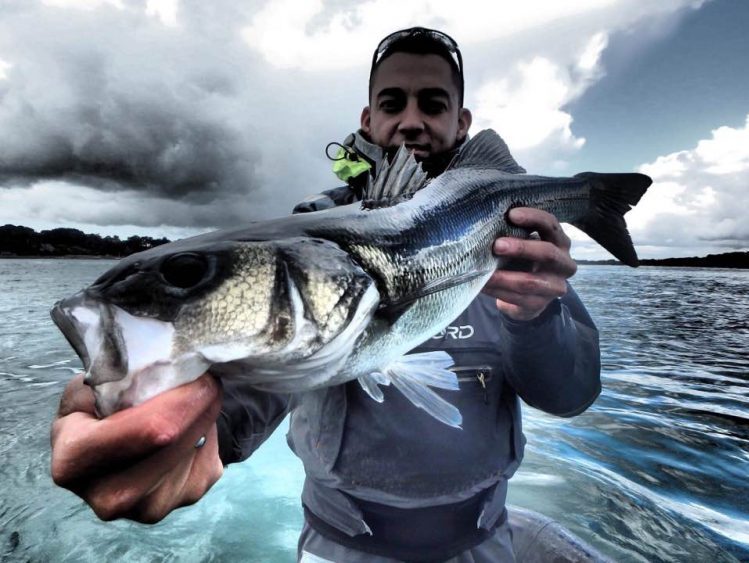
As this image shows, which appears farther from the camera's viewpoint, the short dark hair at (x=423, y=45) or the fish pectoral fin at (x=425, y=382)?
the short dark hair at (x=423, y=45)

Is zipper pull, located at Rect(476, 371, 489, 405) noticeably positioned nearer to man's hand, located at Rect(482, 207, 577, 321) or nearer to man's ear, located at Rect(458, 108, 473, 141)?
man's hand, located at Rect(482, 207, 577, 321)

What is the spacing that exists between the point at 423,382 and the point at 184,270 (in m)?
1.02

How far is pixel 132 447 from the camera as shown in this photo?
1111 millimetres

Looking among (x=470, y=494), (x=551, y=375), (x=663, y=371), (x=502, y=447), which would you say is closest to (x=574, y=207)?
(x=551, y=375)

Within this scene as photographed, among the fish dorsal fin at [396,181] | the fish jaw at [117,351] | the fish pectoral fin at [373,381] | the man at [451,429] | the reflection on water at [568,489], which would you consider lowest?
the reflection on water at [568,489]

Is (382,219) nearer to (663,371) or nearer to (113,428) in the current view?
(113,428)

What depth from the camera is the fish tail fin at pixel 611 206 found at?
3.09 m

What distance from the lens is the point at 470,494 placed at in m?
2.58

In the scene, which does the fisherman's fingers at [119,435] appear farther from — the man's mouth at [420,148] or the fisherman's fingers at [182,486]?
the man's mouth at [420,148]

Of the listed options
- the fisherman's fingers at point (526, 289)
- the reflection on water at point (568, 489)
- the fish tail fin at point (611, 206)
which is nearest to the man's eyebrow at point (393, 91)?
the fish tail fin at point (611, 206)

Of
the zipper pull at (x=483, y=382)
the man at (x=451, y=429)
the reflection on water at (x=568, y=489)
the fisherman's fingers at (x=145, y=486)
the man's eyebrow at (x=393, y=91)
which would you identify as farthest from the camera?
the reflection on water at (x=568, y=489)

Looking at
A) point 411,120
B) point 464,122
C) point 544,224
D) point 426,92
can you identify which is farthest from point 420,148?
point 544,224

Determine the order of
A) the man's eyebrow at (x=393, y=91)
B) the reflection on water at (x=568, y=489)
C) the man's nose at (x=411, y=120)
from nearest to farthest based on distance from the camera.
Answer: the man's nose at (x=411, y=120) < the man's eyebrow at (x=393, y=91) < the reflection on water at (x=568, y=489)

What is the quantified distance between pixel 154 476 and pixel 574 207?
2.81m
